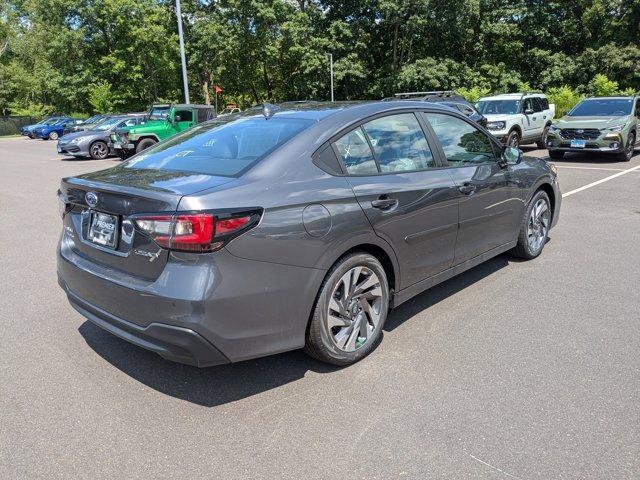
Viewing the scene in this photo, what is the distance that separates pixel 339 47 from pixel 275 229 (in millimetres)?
35853

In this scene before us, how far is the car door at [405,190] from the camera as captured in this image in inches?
135

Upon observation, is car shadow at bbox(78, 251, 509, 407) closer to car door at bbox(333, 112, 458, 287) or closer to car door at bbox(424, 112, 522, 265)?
car door at bbox(333, 112, 458, 287)

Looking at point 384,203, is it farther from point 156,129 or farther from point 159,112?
point 159,112

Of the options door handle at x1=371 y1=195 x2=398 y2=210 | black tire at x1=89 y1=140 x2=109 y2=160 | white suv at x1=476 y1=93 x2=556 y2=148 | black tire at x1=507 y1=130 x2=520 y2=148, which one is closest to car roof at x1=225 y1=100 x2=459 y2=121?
door handle at x1=371 y1=195 x2=398 y2=210

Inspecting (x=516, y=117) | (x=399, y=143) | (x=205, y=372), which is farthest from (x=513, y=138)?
(x=205, y=372)

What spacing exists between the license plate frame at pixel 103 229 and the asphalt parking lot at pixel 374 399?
0.88 metres

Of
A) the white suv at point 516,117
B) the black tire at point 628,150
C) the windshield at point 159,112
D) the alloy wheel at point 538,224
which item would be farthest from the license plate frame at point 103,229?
the windshield at point 159,112

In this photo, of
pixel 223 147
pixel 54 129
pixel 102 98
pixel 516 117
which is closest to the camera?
pixel 223 147

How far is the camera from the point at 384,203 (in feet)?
11.3

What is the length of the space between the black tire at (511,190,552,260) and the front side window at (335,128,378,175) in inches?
93.1

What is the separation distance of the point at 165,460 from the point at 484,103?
1608 cm

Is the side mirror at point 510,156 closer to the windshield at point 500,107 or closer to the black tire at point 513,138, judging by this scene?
the black tire at point 513,138

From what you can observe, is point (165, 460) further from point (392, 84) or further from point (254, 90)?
point (254, 90)

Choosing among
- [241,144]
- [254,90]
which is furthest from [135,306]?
[254,90]
